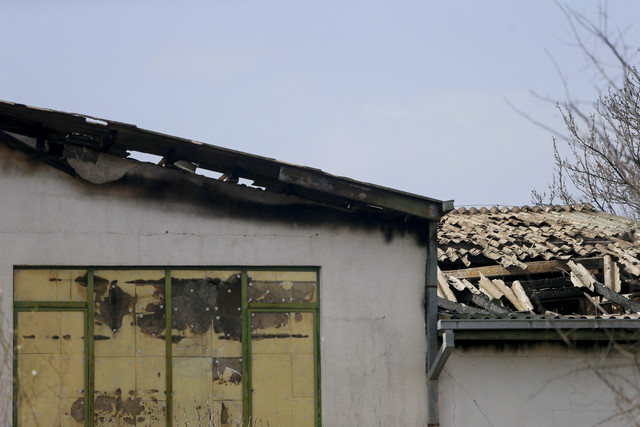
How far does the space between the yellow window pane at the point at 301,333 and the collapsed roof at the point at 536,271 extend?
58.6 inches

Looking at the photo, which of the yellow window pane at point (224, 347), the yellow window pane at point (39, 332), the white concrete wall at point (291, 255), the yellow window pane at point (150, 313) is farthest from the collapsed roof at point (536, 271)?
the yellow window pane at point (39, 332)

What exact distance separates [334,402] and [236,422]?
107 centimetres

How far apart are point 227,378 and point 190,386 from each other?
400 mm

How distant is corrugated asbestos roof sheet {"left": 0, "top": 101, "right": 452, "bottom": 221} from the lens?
29.2ft

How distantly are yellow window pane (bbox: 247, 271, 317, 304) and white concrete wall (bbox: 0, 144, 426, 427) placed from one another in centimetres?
14

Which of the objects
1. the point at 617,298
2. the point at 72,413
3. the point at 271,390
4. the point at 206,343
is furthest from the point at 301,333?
the point at 617,298

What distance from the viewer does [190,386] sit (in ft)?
30.2

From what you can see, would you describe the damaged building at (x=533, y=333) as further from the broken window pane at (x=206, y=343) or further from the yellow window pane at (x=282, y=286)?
the broken window pane at (x=206, y=343)

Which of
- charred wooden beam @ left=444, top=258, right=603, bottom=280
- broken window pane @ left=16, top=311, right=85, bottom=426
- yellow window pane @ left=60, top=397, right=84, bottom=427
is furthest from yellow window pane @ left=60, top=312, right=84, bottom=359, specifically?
charred wooden beam @ left=444, top=258, right=603, bottom=280

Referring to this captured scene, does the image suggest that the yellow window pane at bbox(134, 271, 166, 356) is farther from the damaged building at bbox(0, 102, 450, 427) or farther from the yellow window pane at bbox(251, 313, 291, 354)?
the yellow window pane at bbox(251, 313, 291, 354)

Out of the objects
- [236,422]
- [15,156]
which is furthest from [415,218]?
[15,156]

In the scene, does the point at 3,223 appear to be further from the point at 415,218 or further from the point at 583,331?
the point at 583,331

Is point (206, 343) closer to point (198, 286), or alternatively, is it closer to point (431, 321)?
point (198, 286)

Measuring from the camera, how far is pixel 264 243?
9.51 metres
